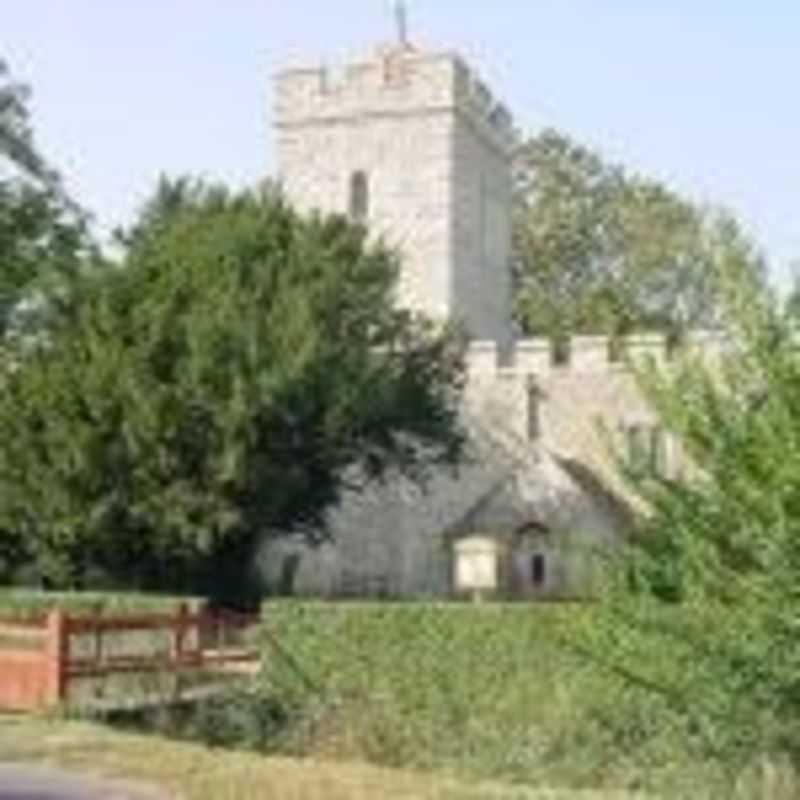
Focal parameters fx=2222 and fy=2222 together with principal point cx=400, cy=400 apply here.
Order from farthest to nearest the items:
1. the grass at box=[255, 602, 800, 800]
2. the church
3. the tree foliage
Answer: the church, the grass at box=[255, 602, 800, 800], the tree foliage

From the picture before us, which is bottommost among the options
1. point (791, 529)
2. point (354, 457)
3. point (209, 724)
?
point (209, 724)

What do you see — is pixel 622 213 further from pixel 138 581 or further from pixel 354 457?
pixel 138 581

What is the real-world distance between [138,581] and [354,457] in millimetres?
5405

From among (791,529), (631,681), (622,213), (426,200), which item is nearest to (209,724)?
(631,681)

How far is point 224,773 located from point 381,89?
42517 millimetres

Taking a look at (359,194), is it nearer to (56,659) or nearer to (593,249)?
(593,249)

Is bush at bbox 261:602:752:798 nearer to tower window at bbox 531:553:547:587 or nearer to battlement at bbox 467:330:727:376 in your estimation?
tower window at bbox 531:553:547:587

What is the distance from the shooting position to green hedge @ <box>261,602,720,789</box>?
2286 cm

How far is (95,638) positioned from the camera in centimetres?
2573

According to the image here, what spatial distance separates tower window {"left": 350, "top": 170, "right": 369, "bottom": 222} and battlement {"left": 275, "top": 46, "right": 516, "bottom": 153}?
64.2 inches

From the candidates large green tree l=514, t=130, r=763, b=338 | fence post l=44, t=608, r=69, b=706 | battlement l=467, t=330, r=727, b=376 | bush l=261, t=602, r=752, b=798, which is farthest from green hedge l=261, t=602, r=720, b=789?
large green tree l=514, t=130, r=763, b=338

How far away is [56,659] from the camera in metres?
24.2

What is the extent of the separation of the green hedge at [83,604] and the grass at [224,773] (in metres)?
12.0

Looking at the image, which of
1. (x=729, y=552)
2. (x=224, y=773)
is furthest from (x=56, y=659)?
(x=729, y=552)
